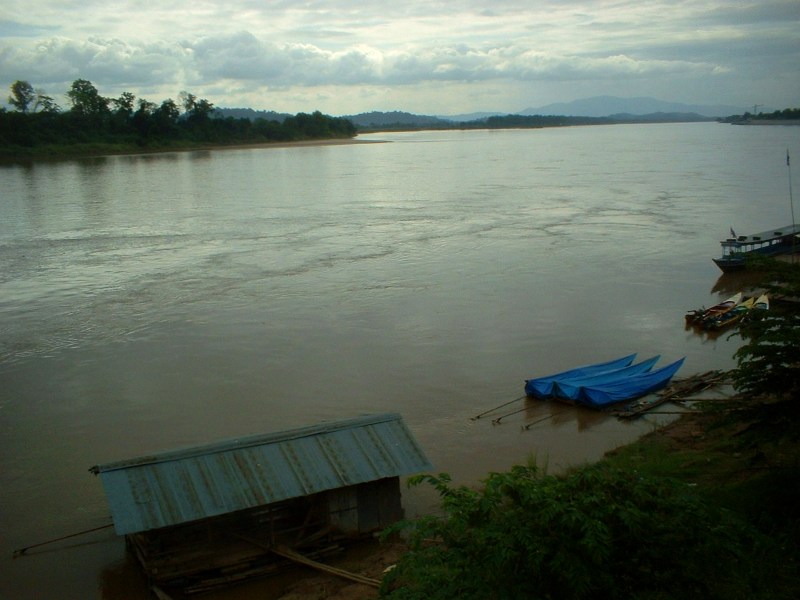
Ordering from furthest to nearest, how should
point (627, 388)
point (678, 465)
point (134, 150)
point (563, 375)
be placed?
point (134, 150)
point (563, 375)
point (627, 388)
point (678, 465)

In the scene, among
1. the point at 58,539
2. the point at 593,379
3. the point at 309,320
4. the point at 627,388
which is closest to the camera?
the point at 58,539

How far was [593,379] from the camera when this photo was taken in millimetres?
17516

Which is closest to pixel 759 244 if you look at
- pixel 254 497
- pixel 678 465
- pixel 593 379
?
pixel 593 379

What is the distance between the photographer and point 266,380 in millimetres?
18828

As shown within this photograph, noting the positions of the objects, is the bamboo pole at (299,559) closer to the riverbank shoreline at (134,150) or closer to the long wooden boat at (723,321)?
the long wooden boat at (723,321)

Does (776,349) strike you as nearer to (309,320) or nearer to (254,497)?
(254,497)

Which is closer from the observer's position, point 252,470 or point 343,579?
point 343,579

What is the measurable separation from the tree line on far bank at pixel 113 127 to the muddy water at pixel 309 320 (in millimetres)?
35826

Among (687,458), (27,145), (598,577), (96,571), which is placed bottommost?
(96,571)

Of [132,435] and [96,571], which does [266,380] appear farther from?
[96,571]

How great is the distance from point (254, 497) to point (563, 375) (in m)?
9.39

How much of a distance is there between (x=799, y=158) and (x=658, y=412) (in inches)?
2615

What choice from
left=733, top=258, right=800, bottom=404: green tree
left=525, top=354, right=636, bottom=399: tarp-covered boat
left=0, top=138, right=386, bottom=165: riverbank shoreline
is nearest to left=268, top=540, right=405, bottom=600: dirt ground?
left=733, top=258, right=800, bottom=404: green tree

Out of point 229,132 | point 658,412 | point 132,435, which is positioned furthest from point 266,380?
point 229,132
